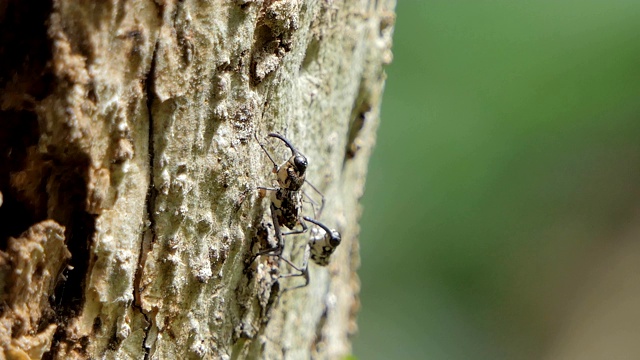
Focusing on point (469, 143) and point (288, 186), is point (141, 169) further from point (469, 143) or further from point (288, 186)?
point (469, 143)

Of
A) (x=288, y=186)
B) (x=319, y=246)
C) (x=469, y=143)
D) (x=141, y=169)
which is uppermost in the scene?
(x=141, y=169)

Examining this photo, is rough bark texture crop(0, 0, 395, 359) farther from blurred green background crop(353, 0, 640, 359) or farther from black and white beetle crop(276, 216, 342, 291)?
blurred green background crop(353, 0, 640, 359)

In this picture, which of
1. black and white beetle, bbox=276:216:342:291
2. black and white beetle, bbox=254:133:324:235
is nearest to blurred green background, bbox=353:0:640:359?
black and white beetle, bbox=276:216:342:291

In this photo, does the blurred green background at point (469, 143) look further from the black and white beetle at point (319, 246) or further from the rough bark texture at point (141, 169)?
the rough bark texture at point (141, 169)

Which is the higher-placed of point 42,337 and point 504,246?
point 42,337

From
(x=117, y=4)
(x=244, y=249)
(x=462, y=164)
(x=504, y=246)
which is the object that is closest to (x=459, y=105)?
(x=462, y=164)

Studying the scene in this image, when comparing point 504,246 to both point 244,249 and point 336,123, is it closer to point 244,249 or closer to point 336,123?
point 336,123

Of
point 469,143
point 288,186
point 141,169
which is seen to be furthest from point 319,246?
point 469,143
